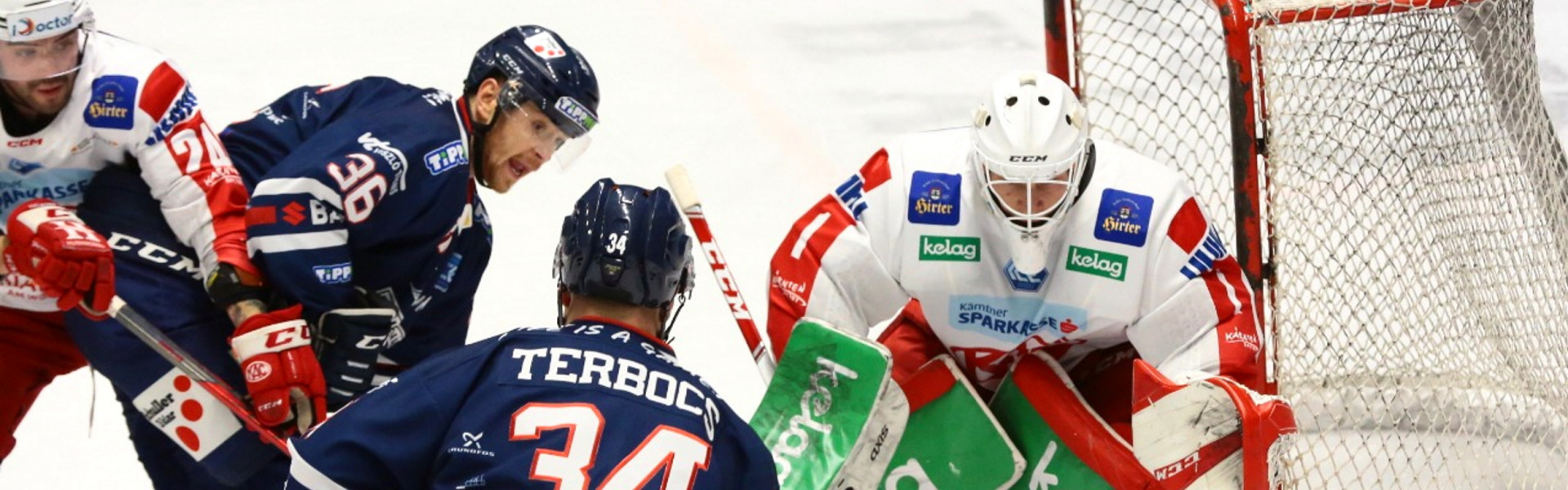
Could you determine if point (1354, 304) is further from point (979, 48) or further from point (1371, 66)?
point (979, 48)

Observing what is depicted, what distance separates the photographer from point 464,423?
2.13m

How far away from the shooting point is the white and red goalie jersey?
3020 millimetres

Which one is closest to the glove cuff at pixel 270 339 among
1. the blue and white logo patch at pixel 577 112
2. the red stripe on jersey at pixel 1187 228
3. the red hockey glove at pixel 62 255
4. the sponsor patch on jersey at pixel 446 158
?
the red hockey glove at pixel 62 255

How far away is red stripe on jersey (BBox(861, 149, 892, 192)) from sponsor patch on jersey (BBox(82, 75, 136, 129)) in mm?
1144

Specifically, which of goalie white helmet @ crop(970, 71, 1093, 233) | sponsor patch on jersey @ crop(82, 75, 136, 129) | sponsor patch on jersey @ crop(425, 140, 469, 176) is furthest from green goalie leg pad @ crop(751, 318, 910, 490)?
sponsor patch on jersey @ crop(82, 75, 136, 129)

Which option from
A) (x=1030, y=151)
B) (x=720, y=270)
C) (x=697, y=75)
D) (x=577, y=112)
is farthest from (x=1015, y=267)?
(x=697, y=75)

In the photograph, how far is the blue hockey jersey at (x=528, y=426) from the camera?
2.10 meters

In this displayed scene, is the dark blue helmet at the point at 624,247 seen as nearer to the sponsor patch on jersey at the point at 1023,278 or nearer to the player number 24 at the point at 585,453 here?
the player number 24 at the point at 585,453

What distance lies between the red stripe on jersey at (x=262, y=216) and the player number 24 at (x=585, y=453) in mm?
1043

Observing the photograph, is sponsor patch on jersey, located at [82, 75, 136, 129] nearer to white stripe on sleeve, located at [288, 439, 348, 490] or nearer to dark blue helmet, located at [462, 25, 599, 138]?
dark blue helmet, located at [462, 25, 599, 138]

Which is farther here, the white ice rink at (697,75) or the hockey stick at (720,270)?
the white ice rink at (697,75)

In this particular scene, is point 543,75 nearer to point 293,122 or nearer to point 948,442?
point 293,122

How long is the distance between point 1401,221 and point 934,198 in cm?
114

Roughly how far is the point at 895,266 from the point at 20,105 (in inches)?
54.4
